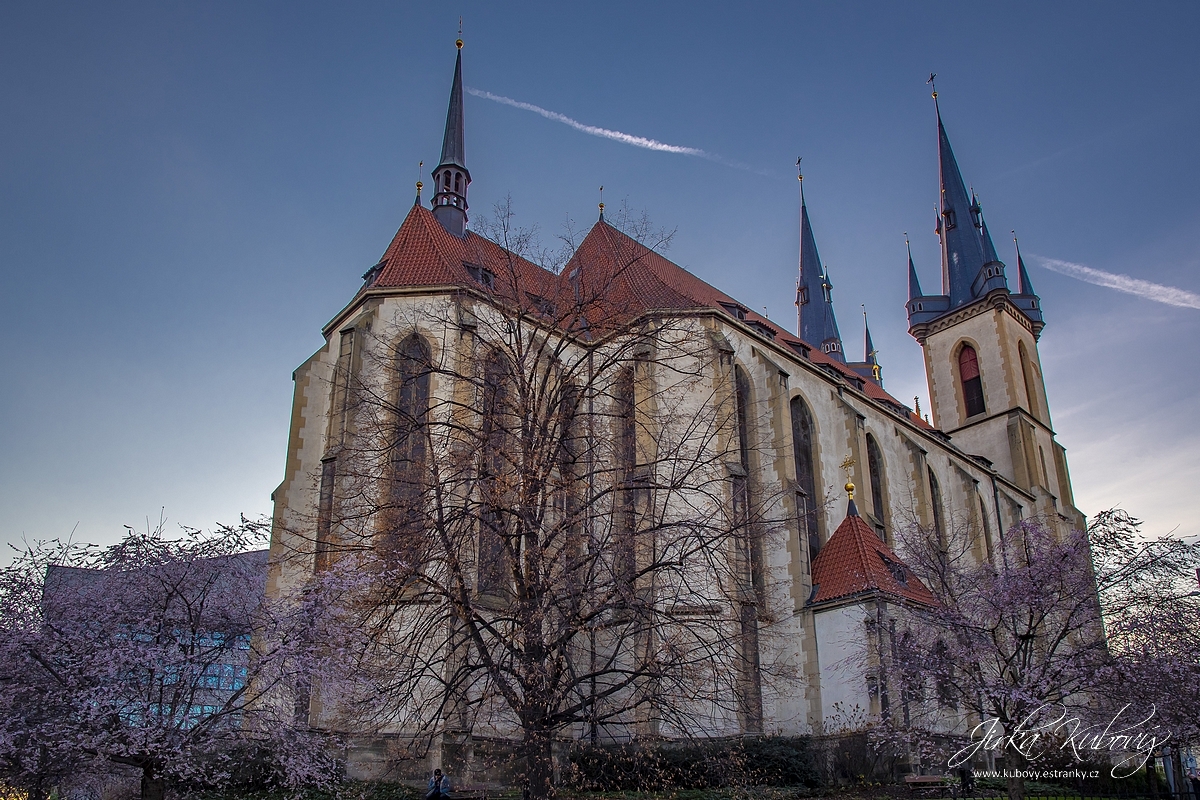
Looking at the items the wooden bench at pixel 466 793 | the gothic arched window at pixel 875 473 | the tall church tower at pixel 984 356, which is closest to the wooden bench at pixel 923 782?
the wooden bench at pixel 466 793

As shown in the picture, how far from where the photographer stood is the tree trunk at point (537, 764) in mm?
11188

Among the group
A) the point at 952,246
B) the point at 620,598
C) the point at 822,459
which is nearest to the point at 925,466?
the point at 822,459

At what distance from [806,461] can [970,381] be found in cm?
2045

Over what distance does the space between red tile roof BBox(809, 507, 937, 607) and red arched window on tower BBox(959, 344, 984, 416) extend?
2151 cm

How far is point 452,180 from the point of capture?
30.9 m

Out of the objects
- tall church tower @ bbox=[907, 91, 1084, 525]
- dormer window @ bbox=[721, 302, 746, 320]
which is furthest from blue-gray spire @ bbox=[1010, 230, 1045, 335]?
dormer window @ bbox=[721, 302, 746, 320]

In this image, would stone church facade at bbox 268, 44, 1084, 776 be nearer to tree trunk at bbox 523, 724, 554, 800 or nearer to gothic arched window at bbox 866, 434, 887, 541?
gothic arched window at bbox 866, 434, 887, 541

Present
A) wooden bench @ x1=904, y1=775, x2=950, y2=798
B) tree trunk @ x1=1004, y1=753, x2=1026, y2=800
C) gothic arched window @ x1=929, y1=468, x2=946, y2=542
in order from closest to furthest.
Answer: tree trunk @ x1=1004, y1=753, x2=1026, y2=800
wooden bench @ x1=904, y1=775, x2=950, y2=798
gothic arched window @ x1=929, y1=468, x2=946, y2=542

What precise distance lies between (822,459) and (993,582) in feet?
37.1

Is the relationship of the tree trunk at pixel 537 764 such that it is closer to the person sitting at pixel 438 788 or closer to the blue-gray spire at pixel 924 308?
the person sitting at pixel 438 788

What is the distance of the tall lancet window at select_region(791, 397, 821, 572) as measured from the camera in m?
25.4

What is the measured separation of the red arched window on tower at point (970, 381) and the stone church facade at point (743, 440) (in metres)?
4.80

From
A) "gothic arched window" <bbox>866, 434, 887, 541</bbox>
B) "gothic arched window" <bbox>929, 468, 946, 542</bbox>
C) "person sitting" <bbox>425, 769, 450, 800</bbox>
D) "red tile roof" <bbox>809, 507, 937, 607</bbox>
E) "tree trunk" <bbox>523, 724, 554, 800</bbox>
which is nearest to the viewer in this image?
"tree trunk" <bbox>523, 724, 554, 800</bbox>

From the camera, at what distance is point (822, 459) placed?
26828 millimetres
